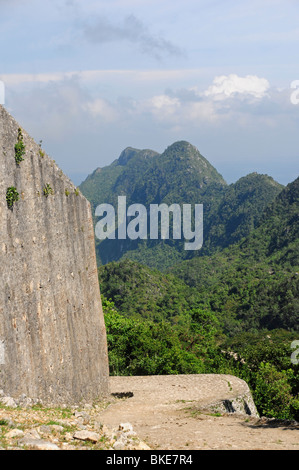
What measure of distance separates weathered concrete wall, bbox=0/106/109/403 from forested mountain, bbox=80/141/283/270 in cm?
9891

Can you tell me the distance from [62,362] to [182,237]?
124m

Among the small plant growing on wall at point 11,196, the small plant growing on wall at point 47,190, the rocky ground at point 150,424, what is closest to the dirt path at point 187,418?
the rocky ground at point 150,424

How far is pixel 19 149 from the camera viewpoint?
429 inches

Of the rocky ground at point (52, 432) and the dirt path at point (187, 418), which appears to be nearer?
the rocky ground at point (52, 432)

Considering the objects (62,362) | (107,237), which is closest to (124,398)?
(62,362)

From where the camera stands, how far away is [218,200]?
142 m

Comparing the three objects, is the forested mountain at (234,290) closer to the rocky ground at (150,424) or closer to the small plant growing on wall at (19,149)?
the rocky ground at (150,424)

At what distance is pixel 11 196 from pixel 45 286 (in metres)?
2.55

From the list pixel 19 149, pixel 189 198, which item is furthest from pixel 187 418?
pixel 189 198

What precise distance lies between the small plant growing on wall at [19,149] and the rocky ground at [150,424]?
5.23 meters

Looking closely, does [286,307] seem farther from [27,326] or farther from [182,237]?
[182,237]

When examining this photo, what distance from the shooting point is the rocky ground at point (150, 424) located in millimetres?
8117

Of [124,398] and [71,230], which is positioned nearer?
[71,230]

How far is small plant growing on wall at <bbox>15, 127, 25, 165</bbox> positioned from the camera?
10.9 meters
